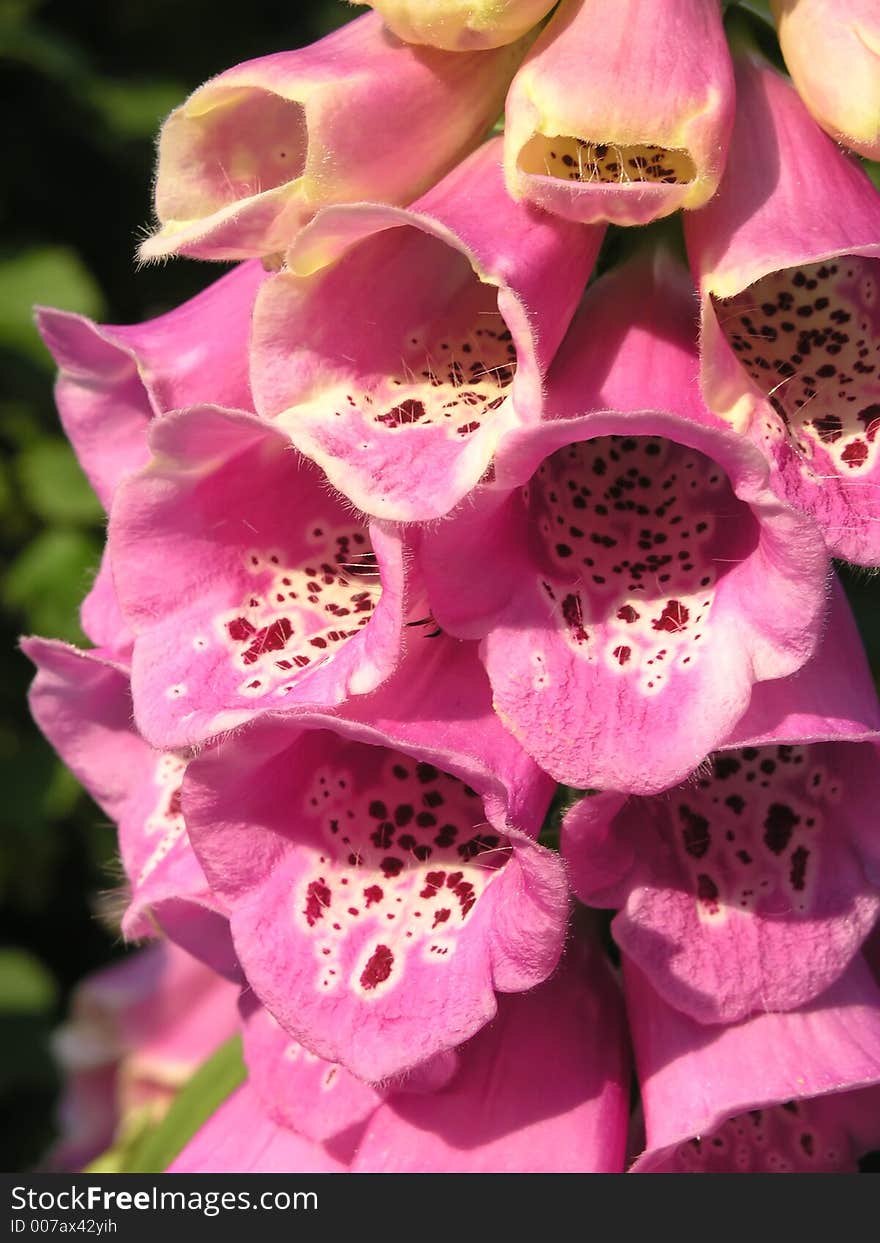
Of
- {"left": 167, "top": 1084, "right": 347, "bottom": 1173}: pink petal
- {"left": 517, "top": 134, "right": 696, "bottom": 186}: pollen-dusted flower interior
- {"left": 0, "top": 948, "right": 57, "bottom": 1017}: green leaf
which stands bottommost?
{"left": 0, "top": 948, "right": 57, "bottom": 1017}: green leaf

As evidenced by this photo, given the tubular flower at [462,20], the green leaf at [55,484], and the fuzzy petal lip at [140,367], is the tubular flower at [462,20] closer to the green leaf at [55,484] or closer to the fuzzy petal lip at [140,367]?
the fuzzy petal lip at [140,367]

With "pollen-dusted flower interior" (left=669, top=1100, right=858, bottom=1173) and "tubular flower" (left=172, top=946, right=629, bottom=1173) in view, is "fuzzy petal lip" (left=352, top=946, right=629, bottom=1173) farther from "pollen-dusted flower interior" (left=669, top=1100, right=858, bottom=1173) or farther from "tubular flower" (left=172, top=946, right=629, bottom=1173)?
"pollen-dusted flower interior" (left=669, top=1100, right=858, bottom=1173)

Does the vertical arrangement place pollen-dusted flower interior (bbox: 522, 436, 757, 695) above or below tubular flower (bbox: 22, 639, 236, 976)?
above

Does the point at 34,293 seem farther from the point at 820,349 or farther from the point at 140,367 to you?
the point at 820,349

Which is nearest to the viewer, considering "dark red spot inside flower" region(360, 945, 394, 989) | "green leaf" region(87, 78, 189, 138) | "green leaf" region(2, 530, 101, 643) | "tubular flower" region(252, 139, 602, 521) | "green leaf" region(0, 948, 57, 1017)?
"tubular flower" region(252, 139, 602, 521)

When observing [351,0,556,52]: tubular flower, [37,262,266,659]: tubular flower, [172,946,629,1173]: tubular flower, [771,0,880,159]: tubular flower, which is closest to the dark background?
[37,262,266,659]: tubular flower

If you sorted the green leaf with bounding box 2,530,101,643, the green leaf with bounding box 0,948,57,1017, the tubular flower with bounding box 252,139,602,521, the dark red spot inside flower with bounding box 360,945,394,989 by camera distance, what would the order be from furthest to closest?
the green leaf with bounding box 0,948,57,1017
the green leaf with bounding box 2,530,101,643
the dark red spot inside flower with bounding box 360,945,394,989
the tubular flower with bounding box 252,139,602,521

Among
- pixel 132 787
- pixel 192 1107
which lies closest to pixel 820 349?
pixel 132 787
